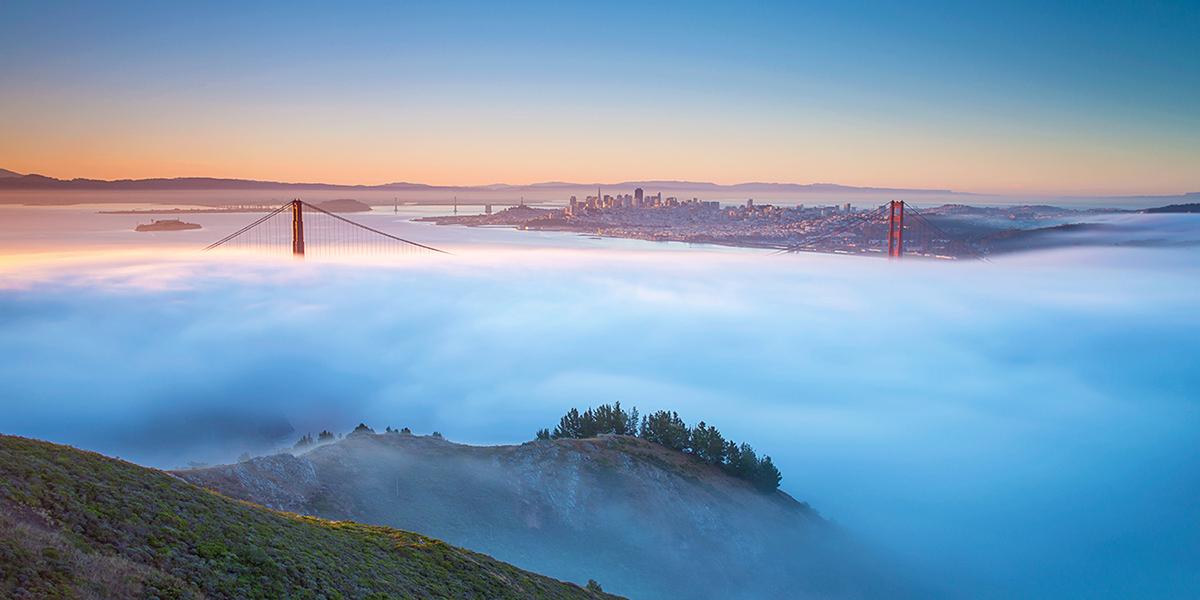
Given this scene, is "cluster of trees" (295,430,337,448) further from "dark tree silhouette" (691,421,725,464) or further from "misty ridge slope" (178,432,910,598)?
"dark tree silhouette" (691,421,725,464)

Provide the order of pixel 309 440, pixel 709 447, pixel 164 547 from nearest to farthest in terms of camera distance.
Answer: pixel 164 547, pixel 709 447, pixel 309 440

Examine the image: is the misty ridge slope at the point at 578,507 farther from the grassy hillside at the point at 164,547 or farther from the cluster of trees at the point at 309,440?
the grassy hillside at the point at 164,547

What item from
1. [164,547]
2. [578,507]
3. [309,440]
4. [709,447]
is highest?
[164,547]

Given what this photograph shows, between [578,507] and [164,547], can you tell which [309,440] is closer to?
[578,507]

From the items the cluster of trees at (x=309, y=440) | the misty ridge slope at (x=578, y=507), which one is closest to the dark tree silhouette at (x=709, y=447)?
the misty ridge slope at (x=578, y=507)

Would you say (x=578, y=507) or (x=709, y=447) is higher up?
(x=578, y=507)

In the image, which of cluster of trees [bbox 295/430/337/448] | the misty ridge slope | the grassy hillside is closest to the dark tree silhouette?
the misty ridge slope

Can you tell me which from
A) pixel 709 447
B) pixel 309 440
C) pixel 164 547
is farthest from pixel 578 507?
pixel 164 547
